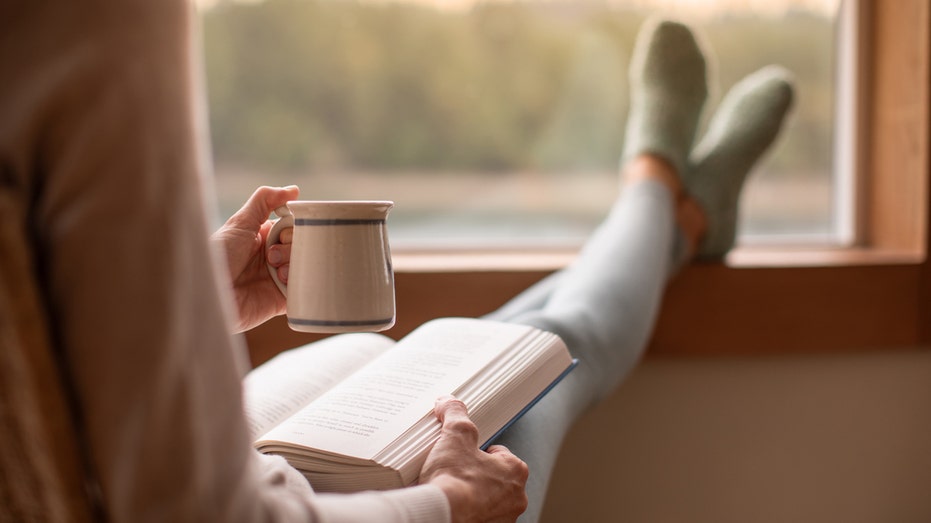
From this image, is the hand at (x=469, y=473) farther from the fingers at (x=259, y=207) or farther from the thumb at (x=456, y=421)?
the fingers at (x=259, y=207)

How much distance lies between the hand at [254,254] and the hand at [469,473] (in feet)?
0.58

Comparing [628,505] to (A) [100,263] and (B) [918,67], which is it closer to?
(B) [918,67]

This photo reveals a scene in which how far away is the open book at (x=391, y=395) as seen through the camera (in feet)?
1.62

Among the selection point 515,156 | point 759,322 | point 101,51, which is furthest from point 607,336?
point 101,51

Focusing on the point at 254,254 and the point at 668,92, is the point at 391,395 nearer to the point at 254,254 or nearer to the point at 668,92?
the point at 254,254

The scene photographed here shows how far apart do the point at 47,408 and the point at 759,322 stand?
0.94 metres

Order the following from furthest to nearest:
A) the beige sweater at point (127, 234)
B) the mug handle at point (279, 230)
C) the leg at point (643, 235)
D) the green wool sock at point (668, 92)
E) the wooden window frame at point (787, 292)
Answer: the green wool sock at point (668, 92), the wooden window frame at point (787, 292), the leg at point (643, 235), the mug handle at point (279, 230), the beige sweater at point (127, 234)

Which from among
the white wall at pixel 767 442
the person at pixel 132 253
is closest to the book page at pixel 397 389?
the person at pixel 132 253

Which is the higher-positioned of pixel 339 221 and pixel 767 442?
pixel 339 221

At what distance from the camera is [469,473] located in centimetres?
48

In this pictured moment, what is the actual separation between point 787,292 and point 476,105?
1.77 ft

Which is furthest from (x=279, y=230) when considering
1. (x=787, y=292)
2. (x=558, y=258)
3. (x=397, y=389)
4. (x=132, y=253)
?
(x=787, y=292)

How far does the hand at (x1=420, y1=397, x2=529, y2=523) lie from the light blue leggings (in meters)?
0.08

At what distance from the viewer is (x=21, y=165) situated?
281mm
